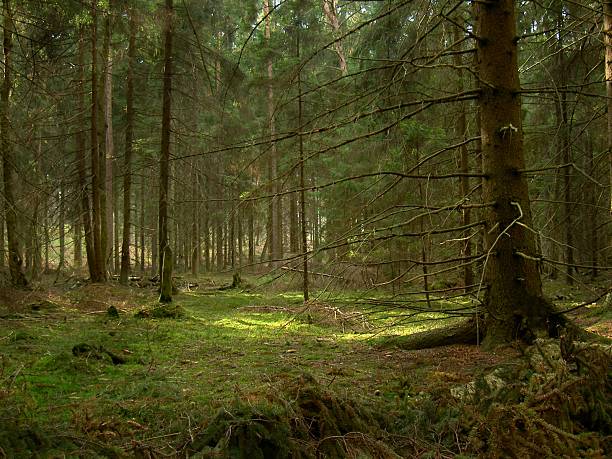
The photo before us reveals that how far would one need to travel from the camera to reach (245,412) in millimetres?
2771

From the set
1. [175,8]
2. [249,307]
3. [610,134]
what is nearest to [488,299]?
[610,134]

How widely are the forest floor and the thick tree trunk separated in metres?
0.46

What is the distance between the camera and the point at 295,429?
2.85m

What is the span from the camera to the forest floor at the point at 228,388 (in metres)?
2.64

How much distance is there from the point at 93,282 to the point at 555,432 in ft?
48.4

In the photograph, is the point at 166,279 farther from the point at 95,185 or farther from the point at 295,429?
the point at 295,429

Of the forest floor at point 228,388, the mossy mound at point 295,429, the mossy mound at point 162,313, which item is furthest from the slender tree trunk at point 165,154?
the mossy mound at point 295,429

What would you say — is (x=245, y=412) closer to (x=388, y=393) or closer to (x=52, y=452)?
(x=52, y=452)

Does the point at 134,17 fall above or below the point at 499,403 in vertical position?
above

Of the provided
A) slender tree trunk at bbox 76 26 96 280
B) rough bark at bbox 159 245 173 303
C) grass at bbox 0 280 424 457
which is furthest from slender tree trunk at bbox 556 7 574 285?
slender tree trunk at bbox 76 26 96 280

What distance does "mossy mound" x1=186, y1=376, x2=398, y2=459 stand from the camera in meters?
2.57

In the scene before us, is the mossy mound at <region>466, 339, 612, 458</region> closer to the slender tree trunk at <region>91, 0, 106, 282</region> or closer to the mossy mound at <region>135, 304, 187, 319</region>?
the mossy mound at <region>135, 304, 187, 319</region>

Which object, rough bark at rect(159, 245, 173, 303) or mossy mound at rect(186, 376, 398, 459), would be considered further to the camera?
rough bark at rect(159, 245, 173, 303)

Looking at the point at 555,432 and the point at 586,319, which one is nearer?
the point at 555,432
